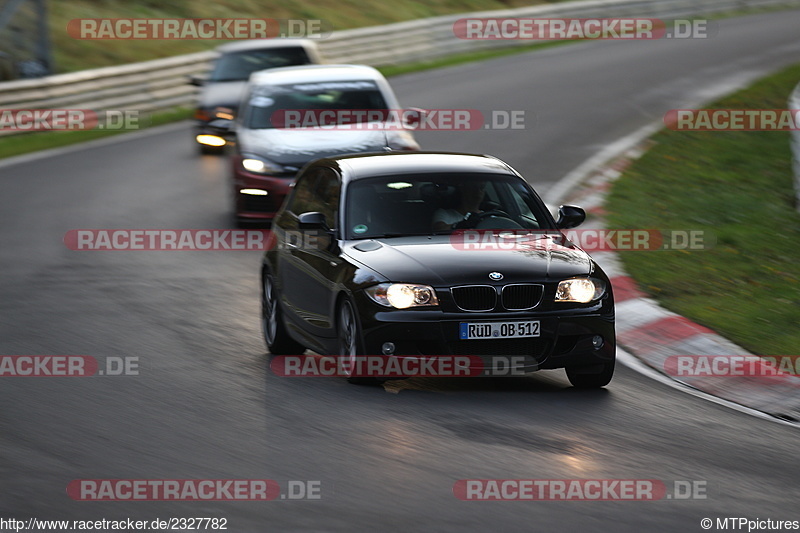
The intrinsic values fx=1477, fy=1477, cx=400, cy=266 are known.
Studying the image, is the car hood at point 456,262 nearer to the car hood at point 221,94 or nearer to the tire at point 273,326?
the tire at point 273,326

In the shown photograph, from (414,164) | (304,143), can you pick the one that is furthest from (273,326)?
(304,143)

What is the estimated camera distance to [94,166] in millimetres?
22391

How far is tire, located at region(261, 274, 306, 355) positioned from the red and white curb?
2496mm

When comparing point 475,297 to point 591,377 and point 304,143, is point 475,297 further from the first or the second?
point 304,143

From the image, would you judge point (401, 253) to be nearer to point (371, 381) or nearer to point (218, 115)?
point (371, 381)

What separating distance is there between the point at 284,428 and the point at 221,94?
16331mm

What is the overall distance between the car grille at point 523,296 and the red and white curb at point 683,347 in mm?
1509

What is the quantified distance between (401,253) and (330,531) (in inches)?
133

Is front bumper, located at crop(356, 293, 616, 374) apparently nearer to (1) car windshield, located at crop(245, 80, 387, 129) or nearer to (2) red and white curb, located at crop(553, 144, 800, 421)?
(2) red and white curb, located at crop(553, 144, 800, 421)

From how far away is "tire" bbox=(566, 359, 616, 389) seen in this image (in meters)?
9.33

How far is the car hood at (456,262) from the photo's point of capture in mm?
9000

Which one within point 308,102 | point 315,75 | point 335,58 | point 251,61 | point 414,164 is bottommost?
point 335,58

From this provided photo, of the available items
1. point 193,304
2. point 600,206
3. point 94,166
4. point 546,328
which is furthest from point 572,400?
point 94,166

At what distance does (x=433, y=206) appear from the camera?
9984mm
